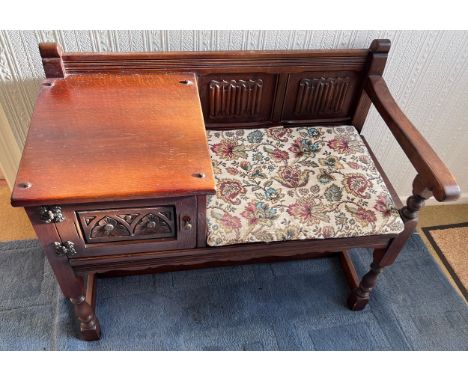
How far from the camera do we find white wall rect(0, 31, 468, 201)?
117cm

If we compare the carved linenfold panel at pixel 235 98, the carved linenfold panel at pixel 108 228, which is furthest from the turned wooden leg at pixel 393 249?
the carved linenfold panel at pixel 108 228

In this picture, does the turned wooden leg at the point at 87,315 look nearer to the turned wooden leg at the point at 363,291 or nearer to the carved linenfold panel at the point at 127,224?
the carved linenfold panel at the point at 127,224

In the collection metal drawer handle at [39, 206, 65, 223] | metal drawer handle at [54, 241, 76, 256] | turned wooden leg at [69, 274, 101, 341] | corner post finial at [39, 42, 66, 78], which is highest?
corner post finial at [39, 42, 66, 78]

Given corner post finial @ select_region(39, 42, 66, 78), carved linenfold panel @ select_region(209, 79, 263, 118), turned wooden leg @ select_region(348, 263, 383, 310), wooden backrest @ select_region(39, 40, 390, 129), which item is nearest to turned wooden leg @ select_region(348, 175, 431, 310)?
turned wooden leg @ select_region(348, 263, 383, 310)

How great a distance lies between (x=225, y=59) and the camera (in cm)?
119

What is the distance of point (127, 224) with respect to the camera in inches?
37.2

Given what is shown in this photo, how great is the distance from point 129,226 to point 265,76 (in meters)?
0.64

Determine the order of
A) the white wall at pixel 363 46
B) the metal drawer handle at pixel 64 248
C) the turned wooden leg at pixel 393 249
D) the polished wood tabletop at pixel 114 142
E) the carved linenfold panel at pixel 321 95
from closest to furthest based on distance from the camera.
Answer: the polished wood tabletop at pixel 114 142, the metal drawer handle at pixel 64 248, the turned wooden leg at pixel 393 249, the white wall at pixel 363 46, the carved linenfold panel at pixel 321 95

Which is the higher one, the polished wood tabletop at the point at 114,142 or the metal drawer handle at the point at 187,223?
the polished wood tabletop at the point at 114,142

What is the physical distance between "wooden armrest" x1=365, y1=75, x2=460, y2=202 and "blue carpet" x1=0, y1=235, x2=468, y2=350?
24.3 inches

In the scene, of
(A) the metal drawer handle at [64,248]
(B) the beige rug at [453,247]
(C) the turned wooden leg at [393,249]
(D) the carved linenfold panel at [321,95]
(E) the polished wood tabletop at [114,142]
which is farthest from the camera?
(B) the beige rug at [453,247]

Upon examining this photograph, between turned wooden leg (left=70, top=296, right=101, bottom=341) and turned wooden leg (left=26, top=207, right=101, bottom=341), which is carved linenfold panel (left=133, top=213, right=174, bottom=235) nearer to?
turned wooden leg (left=26, top=207, right=101, bottom=341)

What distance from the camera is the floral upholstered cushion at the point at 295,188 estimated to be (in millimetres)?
1083
